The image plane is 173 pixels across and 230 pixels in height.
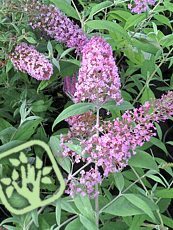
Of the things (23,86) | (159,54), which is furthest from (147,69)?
(23,86)

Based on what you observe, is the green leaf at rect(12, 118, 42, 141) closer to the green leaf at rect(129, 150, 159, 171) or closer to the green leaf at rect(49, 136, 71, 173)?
the green leaf at rect(49, 136, 71, 173)

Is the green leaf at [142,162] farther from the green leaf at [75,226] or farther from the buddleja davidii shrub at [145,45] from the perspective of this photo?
the buddleja davidii shrub at [145,45]

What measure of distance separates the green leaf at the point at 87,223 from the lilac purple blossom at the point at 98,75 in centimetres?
21

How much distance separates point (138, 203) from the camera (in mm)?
914

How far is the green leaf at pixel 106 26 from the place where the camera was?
109cm

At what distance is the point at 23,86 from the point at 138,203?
1.75ft

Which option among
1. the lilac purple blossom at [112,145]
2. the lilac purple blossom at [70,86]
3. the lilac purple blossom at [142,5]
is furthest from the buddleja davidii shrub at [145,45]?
the lilac purple blossom at [112,145]

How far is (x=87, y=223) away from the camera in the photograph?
892 mm

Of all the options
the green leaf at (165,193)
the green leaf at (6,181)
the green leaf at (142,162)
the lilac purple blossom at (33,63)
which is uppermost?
the lilac purple blossom at (33,63)

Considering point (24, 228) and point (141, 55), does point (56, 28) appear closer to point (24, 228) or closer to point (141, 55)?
point (141, 55)

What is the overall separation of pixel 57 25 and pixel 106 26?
115 mm

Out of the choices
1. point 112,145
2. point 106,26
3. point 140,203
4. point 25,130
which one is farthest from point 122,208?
point 106,26

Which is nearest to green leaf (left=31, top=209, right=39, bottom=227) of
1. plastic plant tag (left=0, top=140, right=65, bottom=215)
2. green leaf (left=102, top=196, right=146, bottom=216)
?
plastic plant tag (left=0, top=140, right=65, bottom=215)

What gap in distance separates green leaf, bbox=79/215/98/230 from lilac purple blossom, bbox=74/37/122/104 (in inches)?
8.1
